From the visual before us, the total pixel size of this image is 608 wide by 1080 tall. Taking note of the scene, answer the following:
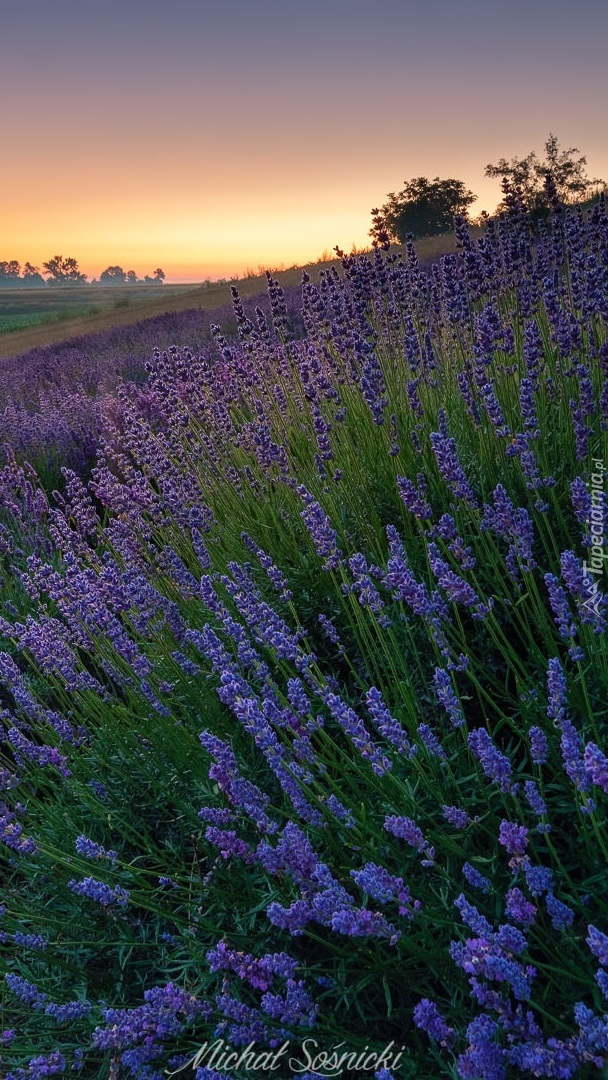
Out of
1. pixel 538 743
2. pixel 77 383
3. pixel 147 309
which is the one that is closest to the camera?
pixel 538 743

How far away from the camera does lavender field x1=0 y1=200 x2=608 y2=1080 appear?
1.61 meters

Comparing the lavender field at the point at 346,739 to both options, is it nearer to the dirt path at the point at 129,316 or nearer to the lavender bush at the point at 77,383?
the lavender bush at the point at 77,383

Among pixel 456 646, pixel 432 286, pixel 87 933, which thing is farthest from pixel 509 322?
pixel 87 933

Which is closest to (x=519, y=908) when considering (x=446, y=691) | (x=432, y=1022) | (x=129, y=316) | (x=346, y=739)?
(x=432, y=1022)

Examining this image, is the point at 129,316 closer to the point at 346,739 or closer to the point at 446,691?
the point at 346,739

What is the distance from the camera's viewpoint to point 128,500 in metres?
3.95

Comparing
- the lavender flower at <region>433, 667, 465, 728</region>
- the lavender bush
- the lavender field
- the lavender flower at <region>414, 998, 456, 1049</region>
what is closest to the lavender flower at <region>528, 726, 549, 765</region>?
the lavender field

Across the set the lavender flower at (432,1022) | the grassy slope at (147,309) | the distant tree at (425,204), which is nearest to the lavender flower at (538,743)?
the lavender flower at (432,1022)

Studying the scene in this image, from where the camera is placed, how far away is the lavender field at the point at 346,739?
1.61 metres

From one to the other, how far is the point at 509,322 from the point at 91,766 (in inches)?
139

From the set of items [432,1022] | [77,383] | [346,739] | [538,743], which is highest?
[77,383]

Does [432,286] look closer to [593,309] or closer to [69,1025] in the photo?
[593,309]

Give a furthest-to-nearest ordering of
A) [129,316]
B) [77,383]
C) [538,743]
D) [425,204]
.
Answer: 1. [425,204]
2. [129,316]
3. [77,383]
4. [538,743]

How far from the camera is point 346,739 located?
2748mm
